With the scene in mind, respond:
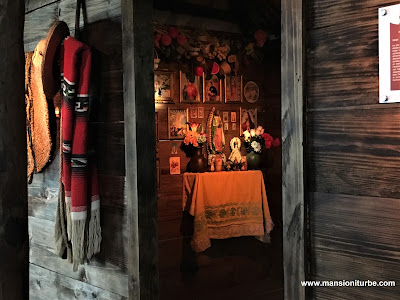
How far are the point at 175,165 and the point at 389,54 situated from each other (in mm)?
3589

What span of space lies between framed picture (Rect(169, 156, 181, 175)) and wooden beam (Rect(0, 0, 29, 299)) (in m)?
3.02

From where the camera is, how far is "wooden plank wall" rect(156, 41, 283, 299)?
4.96 meters

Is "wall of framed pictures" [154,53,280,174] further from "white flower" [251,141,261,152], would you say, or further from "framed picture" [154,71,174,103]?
"white flower" [251,141,261,152]

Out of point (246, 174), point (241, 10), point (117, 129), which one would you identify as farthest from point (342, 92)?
point (241, 10)

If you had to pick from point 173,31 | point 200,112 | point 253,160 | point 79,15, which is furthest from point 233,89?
point 79,15

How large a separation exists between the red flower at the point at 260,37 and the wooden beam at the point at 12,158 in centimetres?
367

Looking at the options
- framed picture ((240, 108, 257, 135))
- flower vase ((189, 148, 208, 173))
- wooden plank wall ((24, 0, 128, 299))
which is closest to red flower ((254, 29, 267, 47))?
framed picture ((240, 108, 257, 135))

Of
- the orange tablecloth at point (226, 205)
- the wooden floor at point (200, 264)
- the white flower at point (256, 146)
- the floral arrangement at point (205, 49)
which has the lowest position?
the wooden floor at point (200, 264)

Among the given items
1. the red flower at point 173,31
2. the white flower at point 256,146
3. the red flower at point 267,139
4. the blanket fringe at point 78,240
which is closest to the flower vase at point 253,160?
the white flower at point 256,146

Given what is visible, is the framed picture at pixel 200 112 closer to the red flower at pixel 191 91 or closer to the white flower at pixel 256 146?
Result: the red flower at pixel 191 91

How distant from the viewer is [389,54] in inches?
64.1

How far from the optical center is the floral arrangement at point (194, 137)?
5082 mm

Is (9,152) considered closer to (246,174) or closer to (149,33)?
(149,33)

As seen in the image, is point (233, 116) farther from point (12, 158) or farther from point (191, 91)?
point (12, 158)
